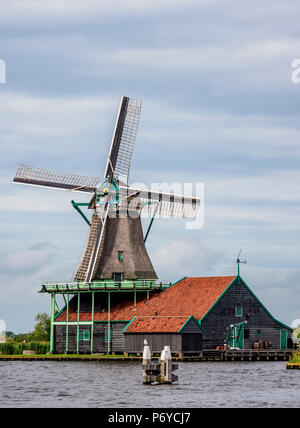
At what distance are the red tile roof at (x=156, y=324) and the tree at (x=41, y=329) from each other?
88.0 feet

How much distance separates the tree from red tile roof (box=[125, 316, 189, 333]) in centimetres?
2683

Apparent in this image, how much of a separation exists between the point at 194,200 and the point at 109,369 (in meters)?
21.8

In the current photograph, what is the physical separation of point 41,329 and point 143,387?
187 ft

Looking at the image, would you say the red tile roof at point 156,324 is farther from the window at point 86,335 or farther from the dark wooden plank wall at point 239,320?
the window at point 86,335

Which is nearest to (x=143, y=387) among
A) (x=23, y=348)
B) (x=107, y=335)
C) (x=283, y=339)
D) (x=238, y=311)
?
(x=238, y=311)

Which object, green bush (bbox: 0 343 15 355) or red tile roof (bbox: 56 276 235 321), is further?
green bush (bbox: 0 343 15 355)

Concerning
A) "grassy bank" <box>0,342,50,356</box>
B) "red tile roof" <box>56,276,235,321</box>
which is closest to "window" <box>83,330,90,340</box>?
"red tile roof" <box>56,276,235,321</box>

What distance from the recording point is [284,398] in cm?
4169

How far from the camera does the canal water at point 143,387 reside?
133 ft

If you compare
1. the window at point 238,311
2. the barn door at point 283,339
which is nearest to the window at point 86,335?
the window at point 238,311

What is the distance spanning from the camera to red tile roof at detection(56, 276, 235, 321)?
74.2 m

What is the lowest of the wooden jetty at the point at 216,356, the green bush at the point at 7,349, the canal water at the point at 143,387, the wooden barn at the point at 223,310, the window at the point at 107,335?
the canal water at the point at 143,387

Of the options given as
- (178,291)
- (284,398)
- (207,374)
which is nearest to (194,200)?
(178,291)

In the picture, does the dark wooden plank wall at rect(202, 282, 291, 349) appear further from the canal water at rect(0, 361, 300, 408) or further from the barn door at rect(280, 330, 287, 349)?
the canal water at rect(0, 361, 300, 408)
